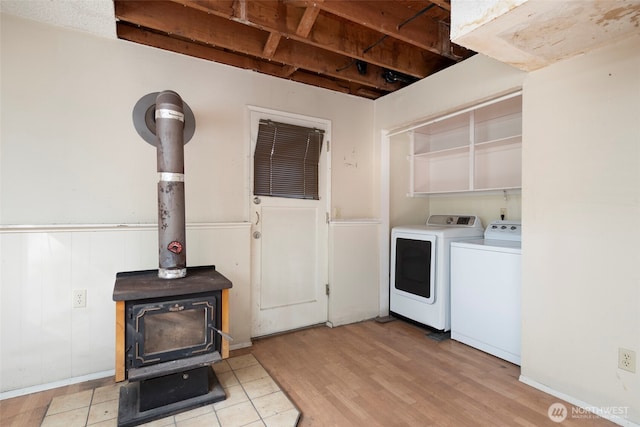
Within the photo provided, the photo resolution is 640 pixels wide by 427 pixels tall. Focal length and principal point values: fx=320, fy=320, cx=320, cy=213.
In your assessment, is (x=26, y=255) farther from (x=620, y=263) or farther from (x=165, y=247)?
(x=620, y=263)

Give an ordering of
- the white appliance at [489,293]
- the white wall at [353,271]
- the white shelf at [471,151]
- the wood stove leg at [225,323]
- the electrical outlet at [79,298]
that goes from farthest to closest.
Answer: the white wall at [353,271] < the white shelf at [471,151] < the white appliance at [489,293] < the electrical outlet at [79,298] < the wood stove leg at [225,323]

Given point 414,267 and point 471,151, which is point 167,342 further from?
point 471,151

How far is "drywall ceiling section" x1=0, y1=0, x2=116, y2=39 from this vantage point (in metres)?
1.91

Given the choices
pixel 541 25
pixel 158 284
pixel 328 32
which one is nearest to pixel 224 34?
pixel 328 32

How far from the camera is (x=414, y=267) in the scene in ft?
10.6

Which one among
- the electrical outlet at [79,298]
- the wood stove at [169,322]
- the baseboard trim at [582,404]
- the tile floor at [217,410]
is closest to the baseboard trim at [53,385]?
the tile floor at [217,410]

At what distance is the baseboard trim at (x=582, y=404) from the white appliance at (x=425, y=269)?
34.8 inches

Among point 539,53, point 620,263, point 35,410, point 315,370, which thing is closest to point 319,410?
point 315,370

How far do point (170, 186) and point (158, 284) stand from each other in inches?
23.3

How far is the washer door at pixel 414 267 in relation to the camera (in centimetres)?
303

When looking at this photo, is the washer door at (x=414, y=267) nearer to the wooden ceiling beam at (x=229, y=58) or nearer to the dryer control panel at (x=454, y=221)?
the dryer control panel at (x=454, y=221)

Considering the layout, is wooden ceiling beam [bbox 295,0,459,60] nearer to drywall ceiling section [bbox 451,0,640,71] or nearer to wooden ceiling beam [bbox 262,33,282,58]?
wooden ceiling beam [bbox 262,33,282,58]

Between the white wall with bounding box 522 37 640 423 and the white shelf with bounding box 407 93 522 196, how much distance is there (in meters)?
0.64

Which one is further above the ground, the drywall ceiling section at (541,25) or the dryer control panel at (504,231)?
the drywall ceiling section at (541,25)
